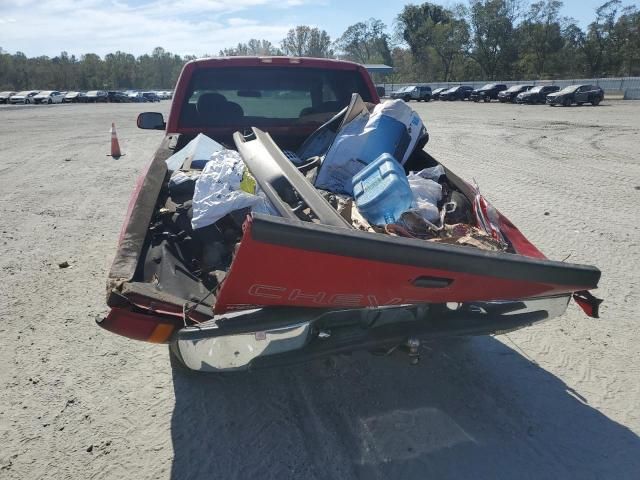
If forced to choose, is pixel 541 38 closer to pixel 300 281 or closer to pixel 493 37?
pixel 493 37

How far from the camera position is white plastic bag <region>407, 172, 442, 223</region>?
2814 millimetres

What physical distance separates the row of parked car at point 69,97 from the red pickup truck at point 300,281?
64.2 m

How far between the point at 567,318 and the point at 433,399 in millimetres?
1595

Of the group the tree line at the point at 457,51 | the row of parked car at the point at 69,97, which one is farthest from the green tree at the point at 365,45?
the row of parked car at the point at 69,97

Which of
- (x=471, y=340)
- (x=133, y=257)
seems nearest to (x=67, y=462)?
(x=133, y=257)

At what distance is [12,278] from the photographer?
4664 millimetres

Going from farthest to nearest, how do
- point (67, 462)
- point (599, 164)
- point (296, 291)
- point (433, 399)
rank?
1. point (599, 164)
2. point (433, 399)
3. point (67, 462)
4. point (296, 291)

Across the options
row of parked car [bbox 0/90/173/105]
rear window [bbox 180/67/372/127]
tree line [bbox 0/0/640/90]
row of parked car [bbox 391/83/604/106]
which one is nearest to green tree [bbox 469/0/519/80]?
tree line [bbox 0/0/640/90]

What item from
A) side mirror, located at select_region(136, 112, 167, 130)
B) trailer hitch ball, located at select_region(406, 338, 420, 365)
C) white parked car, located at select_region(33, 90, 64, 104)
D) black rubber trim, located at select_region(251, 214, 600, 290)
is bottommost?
trailer hitch ball, located at select_region(406, 338, 420, 365)

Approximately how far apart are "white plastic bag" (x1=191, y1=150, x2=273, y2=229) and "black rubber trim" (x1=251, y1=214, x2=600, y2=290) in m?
0.84

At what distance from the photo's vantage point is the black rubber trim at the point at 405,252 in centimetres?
184

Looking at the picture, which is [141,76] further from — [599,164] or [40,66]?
[599,164]

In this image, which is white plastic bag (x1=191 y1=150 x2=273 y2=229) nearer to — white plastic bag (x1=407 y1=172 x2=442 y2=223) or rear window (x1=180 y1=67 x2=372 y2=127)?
white plastic bag (x1=407 y1=172 x2=442 y2=223)

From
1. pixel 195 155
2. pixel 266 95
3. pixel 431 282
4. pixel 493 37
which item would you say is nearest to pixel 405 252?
pixel 431 282
